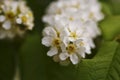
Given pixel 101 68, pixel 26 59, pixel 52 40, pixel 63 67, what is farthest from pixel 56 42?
pixel 26 59

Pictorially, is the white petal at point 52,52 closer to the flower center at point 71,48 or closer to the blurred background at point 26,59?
the flower center at point 71,48

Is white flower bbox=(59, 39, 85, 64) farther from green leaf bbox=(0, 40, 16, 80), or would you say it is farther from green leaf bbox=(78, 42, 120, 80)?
green leaf bbox=(0, 40, 16, 80)

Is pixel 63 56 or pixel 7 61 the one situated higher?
pixel 63 56

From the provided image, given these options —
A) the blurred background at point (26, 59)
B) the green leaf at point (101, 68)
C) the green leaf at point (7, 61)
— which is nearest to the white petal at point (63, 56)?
the green leaf at point (101, 68)

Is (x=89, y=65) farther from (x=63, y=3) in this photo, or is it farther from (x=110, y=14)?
(x=110, y=14)

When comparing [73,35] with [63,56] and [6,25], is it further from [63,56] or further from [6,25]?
[6,25]

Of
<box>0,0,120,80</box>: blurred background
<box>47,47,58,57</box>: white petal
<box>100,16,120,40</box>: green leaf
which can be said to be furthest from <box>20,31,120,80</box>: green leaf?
<box>100,16,120,40</box>: green leaf
